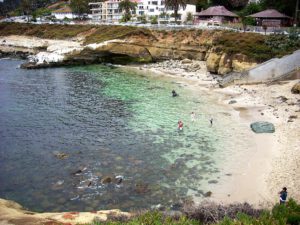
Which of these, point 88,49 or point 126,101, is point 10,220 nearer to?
point 126,101

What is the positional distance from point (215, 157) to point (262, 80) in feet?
82.0

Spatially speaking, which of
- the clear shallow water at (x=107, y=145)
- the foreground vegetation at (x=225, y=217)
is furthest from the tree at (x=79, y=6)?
the foreground vegetation at (x=225, y=217)

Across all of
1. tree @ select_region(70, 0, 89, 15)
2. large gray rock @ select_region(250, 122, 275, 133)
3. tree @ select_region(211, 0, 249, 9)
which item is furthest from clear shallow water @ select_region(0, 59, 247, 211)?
tree @ select_region(70, 0, 89, 15)

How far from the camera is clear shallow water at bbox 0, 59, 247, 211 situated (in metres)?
21.2

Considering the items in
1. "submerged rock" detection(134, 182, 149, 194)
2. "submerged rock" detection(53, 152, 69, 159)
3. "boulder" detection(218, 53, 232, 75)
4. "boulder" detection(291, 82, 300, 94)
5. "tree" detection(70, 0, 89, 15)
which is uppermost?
"tree" detection(70, 0, 89, 15)

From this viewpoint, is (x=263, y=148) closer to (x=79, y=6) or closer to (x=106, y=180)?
(x=106, y=180)

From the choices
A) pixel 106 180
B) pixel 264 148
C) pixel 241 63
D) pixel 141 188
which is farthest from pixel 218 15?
pixel 141 188

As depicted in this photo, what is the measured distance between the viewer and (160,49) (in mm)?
70438

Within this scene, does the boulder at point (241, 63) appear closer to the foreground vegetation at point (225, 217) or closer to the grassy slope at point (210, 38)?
the grassy slope at point (210, 38)

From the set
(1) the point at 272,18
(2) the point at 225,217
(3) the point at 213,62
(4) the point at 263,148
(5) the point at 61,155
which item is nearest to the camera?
(2) the point at 225,217

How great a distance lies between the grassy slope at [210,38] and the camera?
50625 mm

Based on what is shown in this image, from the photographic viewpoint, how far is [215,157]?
25984mm

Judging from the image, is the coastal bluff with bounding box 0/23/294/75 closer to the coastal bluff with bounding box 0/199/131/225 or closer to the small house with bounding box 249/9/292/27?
the small house with bounding box 249/9/292/27

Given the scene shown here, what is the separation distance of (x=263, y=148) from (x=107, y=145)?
530 inches
